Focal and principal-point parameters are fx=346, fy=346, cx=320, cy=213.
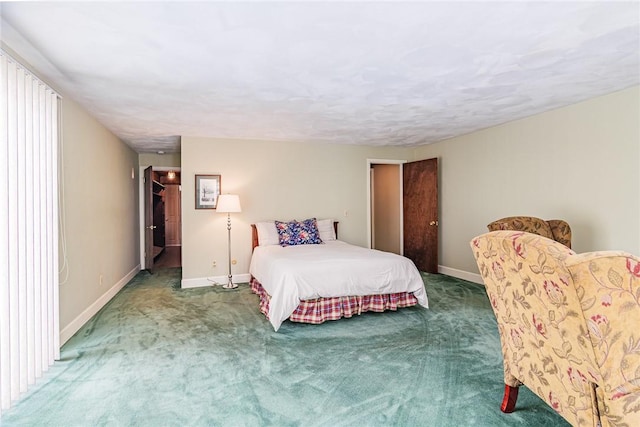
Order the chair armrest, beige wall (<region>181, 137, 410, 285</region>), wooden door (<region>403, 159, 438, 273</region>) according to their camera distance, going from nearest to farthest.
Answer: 1. the chair armrest
2. beige wall (<region>181, 137, 410, 285</region>)
3. wooden door (<region>403, 159, 438, 273</region>)

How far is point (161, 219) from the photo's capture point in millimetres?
9883

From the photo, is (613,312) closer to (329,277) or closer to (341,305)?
(329,277)

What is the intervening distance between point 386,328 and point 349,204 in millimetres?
3024

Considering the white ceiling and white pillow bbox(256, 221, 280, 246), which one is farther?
white pillow bbox(256, 221, 280, 246)

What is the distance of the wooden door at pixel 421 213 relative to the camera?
19.0 ft

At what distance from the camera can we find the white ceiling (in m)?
1.91

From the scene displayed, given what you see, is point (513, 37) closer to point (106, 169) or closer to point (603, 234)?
point (603, 234)

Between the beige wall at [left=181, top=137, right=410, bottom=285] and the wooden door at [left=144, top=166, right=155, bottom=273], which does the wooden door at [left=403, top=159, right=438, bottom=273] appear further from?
the wooden door at [left=144, top=166, right=155, bottom=273]

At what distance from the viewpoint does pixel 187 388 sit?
229cm

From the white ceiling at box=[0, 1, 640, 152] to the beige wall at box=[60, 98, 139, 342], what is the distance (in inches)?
15.8

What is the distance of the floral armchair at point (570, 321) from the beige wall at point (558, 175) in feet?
8.22

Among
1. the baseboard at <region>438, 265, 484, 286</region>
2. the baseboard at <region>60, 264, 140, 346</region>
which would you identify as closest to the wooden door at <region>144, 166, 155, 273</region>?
the baseboard at <region>60, 264, 140, 346</region>

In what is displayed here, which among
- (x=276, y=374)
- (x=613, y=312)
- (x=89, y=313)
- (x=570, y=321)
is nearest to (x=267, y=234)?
(x=89, y=313)

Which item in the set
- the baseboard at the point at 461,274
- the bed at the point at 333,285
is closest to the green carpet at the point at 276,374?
the bed at the point at 333,285
